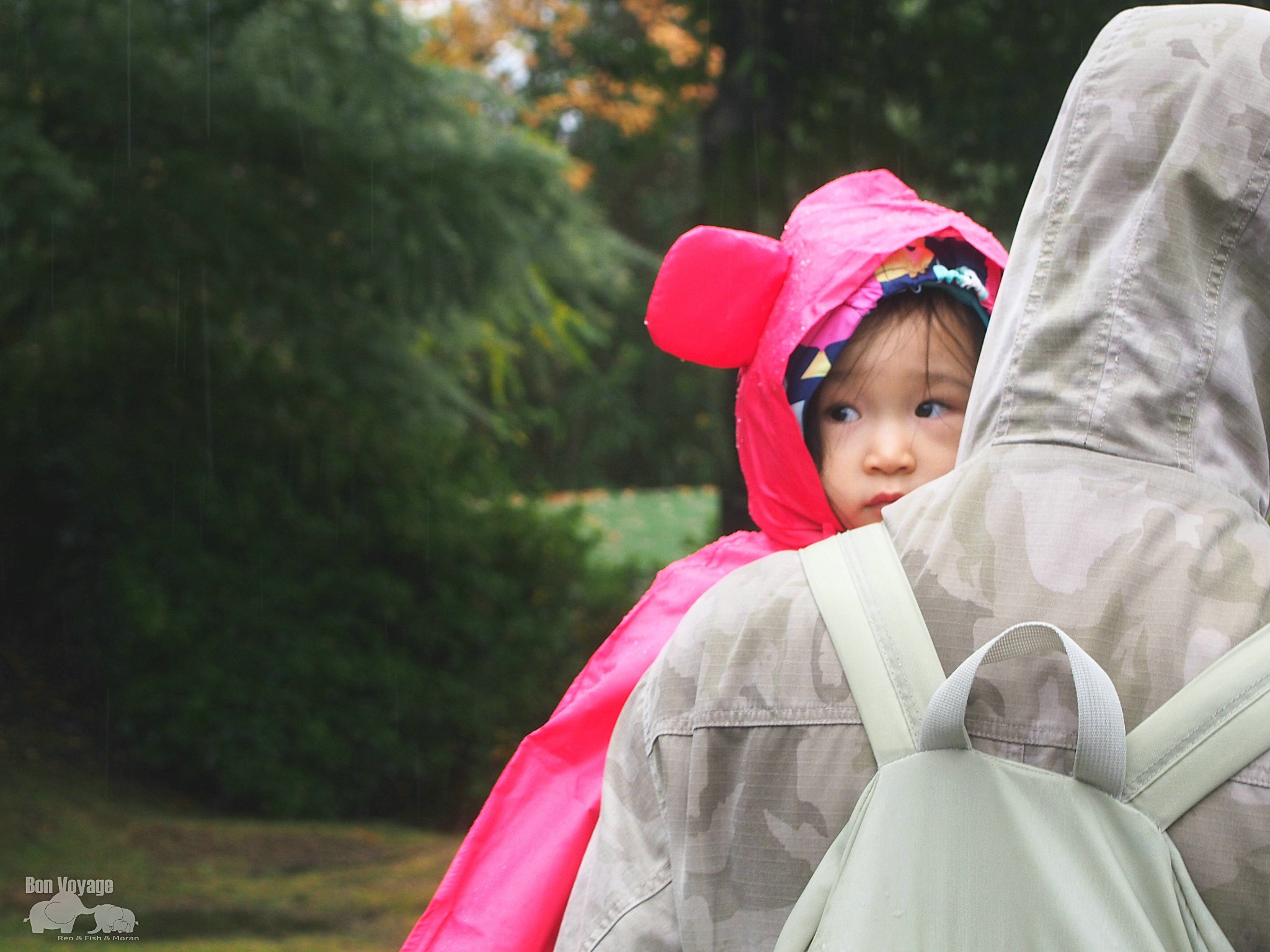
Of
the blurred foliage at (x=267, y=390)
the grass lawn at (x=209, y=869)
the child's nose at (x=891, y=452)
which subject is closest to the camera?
the child's nose at (x=891, y=452)

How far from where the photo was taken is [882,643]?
3.41 ft

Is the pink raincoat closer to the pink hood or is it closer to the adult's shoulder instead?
the pink hood

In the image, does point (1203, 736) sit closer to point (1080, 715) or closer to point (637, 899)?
point (1080, 715)

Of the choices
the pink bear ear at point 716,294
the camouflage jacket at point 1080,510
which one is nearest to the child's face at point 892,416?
the pink bear ear at point 716,294

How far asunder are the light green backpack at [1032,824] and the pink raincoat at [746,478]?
2.48 ft

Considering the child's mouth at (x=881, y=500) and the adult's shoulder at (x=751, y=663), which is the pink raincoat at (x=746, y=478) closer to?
the child's mouth at (x=881, y=500)

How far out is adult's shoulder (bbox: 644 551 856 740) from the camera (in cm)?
106

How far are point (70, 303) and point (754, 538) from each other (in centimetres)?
574

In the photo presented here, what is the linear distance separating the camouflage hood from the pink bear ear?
977mm

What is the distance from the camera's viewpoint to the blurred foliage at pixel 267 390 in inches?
255

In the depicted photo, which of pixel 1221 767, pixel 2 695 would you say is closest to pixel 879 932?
pixel 1221 767

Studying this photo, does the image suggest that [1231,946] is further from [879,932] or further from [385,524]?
[385,524]

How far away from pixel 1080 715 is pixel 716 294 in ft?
4.15

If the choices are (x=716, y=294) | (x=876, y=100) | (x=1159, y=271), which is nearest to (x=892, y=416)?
(x=716, y=294)
